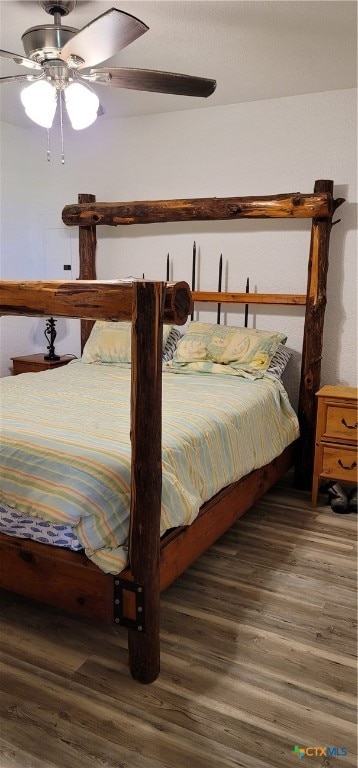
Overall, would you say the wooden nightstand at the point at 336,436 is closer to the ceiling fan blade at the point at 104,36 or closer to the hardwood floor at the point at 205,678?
the hardwood floor at the point at 205,678

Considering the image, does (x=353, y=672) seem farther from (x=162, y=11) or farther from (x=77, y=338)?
(x=77, y=338)

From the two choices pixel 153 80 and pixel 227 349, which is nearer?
pixel 153 80

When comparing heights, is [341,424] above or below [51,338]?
below

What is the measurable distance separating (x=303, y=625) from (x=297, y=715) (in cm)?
46

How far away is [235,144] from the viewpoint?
362 cm

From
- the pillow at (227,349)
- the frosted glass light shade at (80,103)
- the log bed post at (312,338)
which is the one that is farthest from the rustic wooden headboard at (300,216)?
the frosted glass light shade at (80,103)

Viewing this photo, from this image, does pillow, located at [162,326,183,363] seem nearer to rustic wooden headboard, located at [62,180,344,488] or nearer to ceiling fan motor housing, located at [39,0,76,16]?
rustic wooden headboard, located at [62,180,344,488]

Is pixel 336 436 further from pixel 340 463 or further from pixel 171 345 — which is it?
pixel 171 345

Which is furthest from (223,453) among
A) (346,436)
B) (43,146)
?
(43,146)

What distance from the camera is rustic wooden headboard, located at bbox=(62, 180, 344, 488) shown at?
10.5ft

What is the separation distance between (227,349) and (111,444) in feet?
5.25

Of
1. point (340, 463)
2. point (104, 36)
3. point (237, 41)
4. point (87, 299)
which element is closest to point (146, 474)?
point (87, 299)

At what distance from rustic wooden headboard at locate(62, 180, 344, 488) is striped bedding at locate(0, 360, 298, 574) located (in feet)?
0.84

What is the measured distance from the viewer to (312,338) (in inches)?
130
